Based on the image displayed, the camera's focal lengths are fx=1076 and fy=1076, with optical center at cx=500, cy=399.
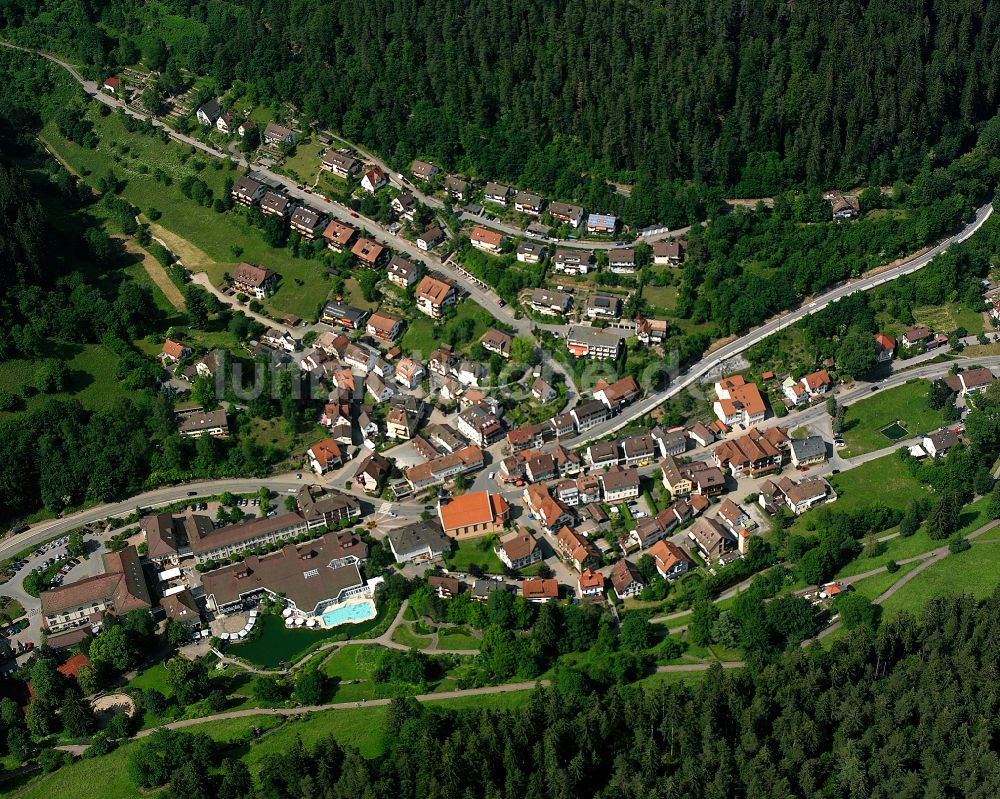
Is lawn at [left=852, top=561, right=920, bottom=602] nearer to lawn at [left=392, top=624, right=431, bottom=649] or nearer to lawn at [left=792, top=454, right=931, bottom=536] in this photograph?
lawn at [left=792, top=454, right=931, bottom=536]

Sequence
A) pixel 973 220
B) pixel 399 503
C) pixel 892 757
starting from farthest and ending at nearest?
pixel 973 220 < pixel 399 503 < pixel 892 757

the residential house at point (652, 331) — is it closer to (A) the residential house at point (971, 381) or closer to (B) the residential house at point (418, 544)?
(A) the residential house at point (971, 381)

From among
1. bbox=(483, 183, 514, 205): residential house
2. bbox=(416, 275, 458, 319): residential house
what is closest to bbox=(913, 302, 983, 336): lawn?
bbox=(483, 183, 514, 205): residential house

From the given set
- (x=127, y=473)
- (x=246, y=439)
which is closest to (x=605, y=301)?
(x=246, y=439)

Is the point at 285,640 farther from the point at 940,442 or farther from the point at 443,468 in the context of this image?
the point at 940,442

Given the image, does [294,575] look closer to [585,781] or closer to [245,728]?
[245,728]

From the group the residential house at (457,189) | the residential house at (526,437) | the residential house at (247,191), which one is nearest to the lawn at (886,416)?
the residential house at (526,437)
